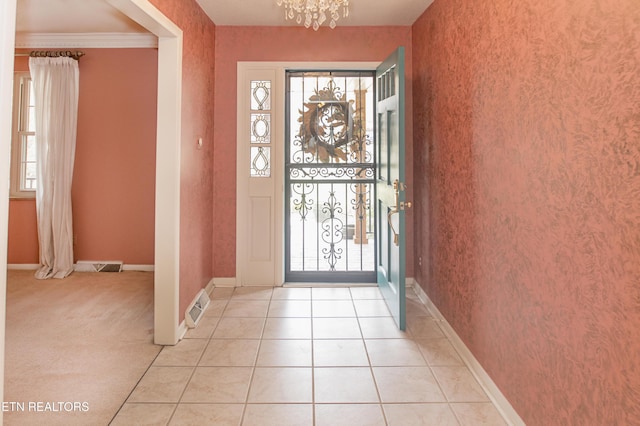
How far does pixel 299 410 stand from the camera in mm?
1933

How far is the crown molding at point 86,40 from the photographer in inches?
169

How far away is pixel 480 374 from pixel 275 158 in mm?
2678

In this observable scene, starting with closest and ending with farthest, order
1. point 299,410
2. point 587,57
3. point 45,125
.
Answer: point 587,57
point 299,410
point 45,125

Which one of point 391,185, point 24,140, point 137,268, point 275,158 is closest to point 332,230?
point 275,158

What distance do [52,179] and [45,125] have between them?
62cm

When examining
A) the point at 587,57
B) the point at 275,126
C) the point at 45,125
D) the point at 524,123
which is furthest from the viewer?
the point at 45,125

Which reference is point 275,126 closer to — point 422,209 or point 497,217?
point 422,209

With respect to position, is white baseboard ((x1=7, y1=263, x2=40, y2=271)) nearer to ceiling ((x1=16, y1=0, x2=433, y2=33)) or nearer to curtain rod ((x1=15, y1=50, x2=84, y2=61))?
curtain rod ((x1=15, y1=50, x2=84, y2=61))

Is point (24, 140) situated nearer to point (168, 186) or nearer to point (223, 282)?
point (223, 282)

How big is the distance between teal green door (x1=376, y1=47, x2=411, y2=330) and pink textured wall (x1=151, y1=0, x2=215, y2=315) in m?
1.64

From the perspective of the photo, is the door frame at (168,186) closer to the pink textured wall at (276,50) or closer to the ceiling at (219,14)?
the ceiling at (219,14)

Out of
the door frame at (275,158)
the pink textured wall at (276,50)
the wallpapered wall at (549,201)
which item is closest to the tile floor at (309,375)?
the wallpapered wall at (549,201)

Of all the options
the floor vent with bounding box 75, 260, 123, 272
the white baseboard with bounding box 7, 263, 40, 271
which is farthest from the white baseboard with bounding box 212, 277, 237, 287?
the white baseboard with bounding box 7, 263, 40, 271

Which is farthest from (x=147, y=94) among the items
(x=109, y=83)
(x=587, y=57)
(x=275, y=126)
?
(x=587, y=57)
